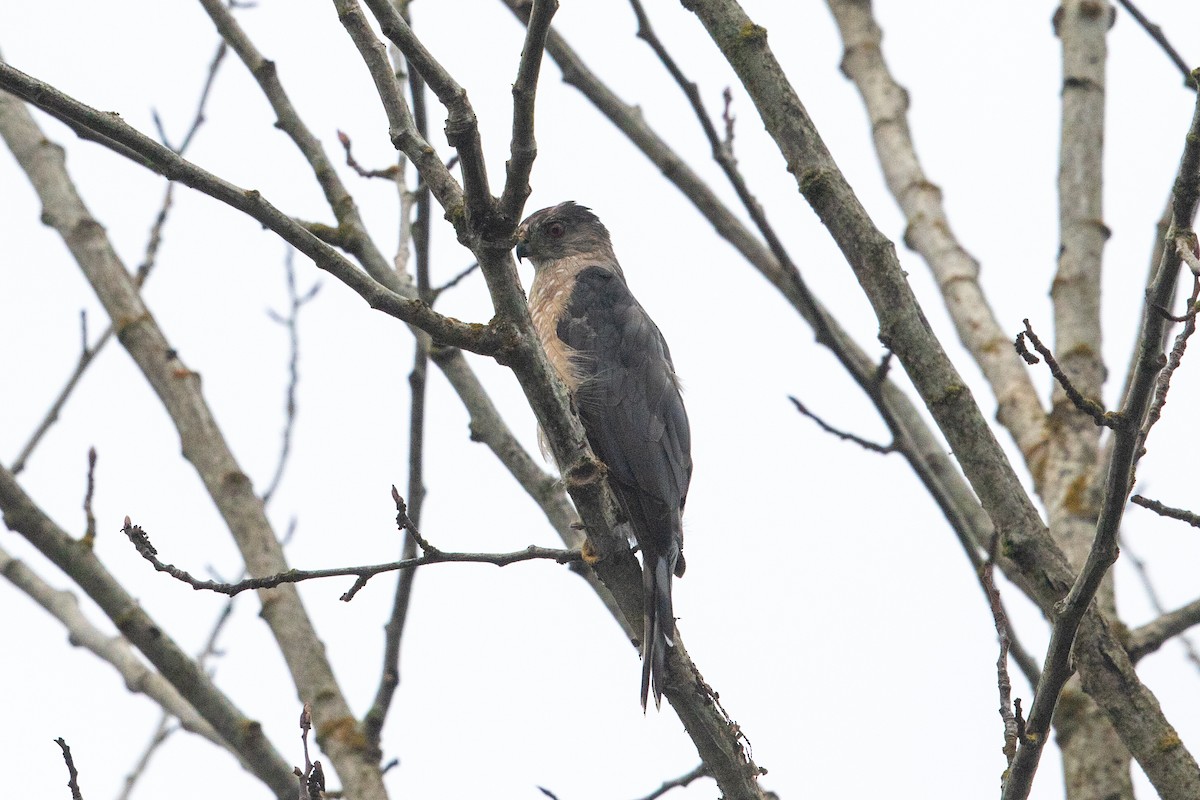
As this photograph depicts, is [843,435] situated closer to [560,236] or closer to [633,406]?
[633,406]

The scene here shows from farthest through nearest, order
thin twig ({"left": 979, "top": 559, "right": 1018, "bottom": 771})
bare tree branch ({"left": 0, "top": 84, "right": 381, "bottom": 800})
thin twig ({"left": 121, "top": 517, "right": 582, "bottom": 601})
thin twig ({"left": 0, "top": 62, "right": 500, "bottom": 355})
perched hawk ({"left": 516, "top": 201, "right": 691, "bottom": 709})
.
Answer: bare tree branch ({"left": 0, "top": 84, "right": 381, "bottom": 800}), perched hawk ({"left": 516, "top": 201, "right": 691, "bottom": 709}), thin twig ({"left": 121, "top": 517, "right": 582, "bottom": 601}), thin twig ({"left": 979, "top": 559, "right": 1018, "bottom": 771}), thin twig ({"left": 0, "top": 62, "right": 500, "bottom": 355})

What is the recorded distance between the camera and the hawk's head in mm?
6137

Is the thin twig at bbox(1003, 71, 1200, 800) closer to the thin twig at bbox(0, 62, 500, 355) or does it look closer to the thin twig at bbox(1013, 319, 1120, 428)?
the thin twig at bbox(1013, 319, 1120, 428)

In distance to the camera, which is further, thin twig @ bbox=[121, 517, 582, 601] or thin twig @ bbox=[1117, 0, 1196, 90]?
thin twig @ bbox=[1117, 0, 1196, 90]

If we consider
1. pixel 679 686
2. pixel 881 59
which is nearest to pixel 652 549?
pixel 679 686

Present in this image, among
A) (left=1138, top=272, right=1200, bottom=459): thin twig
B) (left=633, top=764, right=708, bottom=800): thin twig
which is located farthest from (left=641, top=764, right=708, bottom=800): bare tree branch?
(left=1138, top=272, right=1200, bottom=459): thin twig

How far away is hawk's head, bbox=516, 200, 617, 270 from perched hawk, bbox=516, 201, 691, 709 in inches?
13.5

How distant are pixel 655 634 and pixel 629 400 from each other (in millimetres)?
1427

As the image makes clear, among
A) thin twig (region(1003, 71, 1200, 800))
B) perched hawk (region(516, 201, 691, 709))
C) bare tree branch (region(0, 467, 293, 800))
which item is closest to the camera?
thin twig (region(1003, 71, 1200, 800))

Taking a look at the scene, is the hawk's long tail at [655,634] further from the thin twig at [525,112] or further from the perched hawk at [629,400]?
the thin twig at [525,112]

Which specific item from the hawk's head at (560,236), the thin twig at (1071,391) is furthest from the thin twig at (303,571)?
the hawk's head at (560,236)

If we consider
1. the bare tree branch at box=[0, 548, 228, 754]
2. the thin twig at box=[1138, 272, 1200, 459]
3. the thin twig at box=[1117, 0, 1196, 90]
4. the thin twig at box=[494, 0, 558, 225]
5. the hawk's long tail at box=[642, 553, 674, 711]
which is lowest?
the thin twig at box=[1138, 272, 1200, 459]

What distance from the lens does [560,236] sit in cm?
623

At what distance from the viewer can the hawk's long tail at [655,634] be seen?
334 centimetres
